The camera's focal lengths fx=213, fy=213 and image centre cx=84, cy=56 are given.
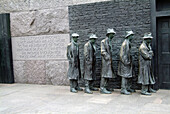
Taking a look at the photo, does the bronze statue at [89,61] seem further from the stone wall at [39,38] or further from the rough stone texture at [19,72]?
the rough stone texture at [19,72]

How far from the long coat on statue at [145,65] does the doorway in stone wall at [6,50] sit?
552 cm

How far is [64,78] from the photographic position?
8.28 metres

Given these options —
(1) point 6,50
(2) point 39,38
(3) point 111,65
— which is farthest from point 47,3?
(3) point 111,65

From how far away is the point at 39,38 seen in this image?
8.66m

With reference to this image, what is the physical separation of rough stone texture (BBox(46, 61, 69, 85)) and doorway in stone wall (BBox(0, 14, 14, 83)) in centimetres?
178

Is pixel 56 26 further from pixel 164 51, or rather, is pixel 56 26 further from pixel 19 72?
pixel 164 51

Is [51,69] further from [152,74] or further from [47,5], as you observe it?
[152,74]

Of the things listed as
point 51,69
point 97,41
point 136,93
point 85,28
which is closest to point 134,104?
point 136,93

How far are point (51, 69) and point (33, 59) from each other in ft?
3.10

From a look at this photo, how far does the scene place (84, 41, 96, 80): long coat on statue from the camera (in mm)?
6812

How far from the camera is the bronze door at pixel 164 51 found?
6969 mm

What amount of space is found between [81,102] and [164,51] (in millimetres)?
3327

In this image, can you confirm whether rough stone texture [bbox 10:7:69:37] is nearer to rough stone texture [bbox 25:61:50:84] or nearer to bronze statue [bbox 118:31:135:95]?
rough stone texture [bbox 25:61:50:84]

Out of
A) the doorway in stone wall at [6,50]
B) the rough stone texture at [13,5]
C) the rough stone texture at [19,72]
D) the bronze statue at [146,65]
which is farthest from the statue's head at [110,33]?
the doorway in stone wall at [6,50]
